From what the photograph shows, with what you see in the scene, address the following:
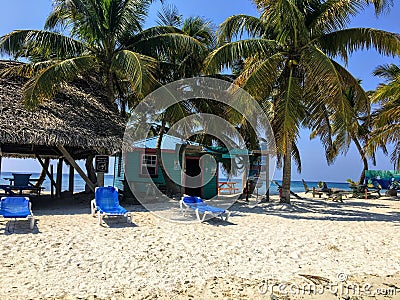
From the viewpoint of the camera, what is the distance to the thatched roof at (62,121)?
29.5ft

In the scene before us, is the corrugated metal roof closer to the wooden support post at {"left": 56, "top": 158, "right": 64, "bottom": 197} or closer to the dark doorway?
the dark doorway

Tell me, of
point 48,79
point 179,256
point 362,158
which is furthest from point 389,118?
point 48,79

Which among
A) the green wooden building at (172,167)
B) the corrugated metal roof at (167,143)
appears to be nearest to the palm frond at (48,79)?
the corrugated metal roof at (167,143)

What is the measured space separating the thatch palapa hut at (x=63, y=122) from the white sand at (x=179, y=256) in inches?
78.3

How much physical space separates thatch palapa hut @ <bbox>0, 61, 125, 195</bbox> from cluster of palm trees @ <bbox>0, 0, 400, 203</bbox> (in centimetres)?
53

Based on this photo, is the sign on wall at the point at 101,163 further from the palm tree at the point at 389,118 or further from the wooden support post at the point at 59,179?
the palm tree at the point at 389,118

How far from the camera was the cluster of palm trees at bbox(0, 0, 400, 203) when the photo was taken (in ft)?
32.4

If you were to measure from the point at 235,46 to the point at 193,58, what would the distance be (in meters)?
2.78

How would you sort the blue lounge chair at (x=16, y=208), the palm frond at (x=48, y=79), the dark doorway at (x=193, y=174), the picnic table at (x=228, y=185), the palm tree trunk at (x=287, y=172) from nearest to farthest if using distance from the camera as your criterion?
1. the blue lounge chair at (x=16, y=208)
2. the palm frond at (x=48, y=79)
3. the palm tree trunk at (x=287, y=172)
4. the dark doorway at (x=193, y=174)
5. the picnic table at (x=228, y=185)

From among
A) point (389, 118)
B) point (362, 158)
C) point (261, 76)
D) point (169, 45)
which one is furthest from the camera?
point (362, 158)

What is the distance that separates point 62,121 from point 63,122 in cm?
6

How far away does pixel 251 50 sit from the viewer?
35.8 feet

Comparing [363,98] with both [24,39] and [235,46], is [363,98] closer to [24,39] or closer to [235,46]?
[235,46]

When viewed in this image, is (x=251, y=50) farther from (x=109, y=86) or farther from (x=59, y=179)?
(x=59, y=179)
